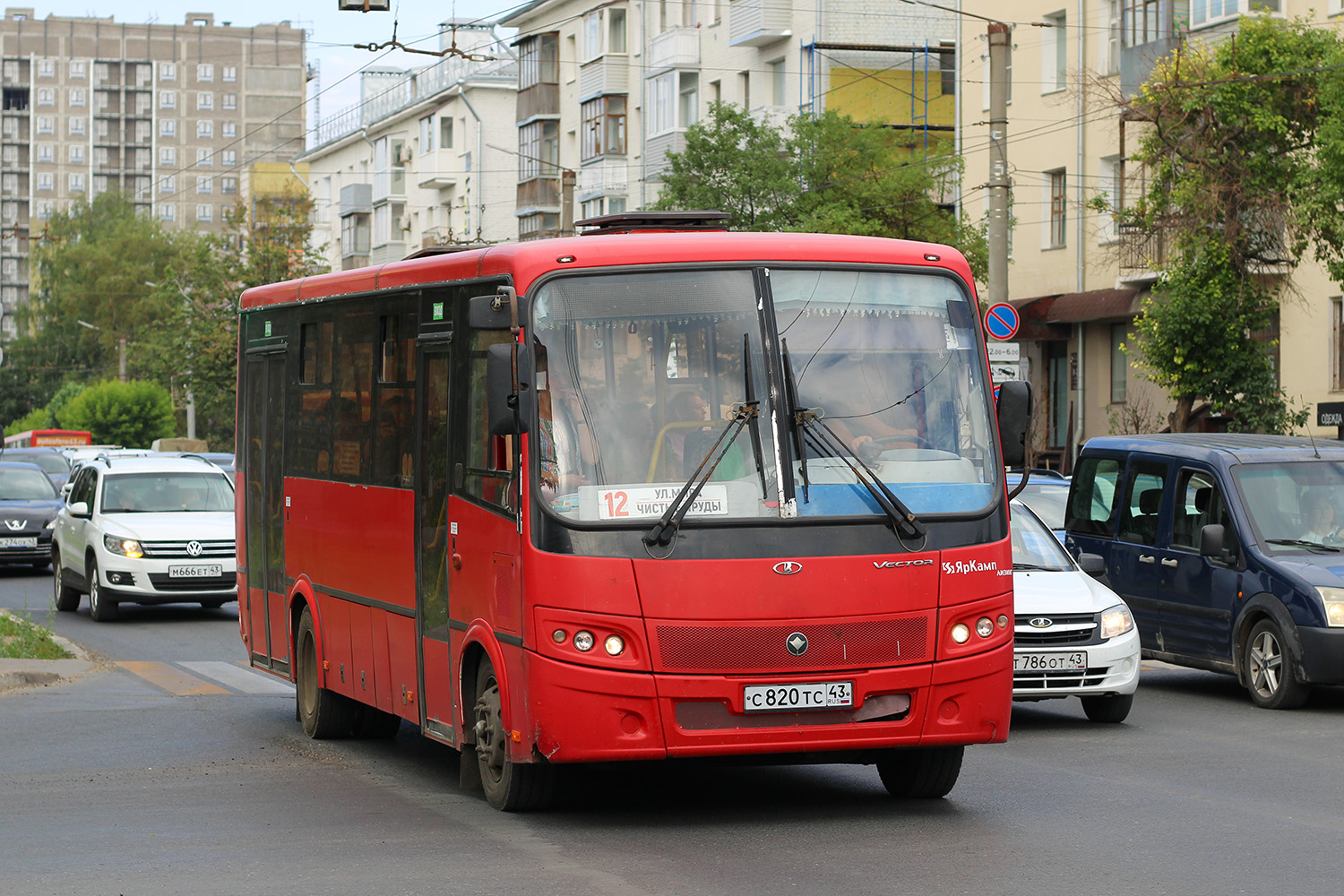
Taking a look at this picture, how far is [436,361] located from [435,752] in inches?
115

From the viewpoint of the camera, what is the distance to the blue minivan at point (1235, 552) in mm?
14336

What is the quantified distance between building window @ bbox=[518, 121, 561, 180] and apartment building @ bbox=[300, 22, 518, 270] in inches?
39.2

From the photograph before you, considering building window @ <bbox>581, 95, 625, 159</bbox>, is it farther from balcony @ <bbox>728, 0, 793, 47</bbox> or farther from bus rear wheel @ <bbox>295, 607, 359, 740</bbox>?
bus rear wheel @ <bbox>295, 607, 359, 740</bbox>

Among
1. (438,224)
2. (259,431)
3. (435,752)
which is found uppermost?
(438,224)

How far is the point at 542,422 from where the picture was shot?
28.8ft

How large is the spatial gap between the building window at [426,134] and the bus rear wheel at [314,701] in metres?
71.4

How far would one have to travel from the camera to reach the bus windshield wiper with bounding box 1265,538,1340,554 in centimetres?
1485

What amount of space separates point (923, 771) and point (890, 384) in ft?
6.42

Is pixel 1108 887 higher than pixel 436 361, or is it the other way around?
pixel 436 361

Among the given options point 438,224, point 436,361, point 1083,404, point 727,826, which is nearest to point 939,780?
point 727,826

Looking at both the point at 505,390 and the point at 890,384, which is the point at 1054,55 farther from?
the point at 505,390

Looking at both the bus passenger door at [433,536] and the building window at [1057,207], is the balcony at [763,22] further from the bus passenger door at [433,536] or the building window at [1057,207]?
the bus passenger door at [433,536]

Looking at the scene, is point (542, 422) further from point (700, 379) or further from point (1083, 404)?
point (1083, 404)

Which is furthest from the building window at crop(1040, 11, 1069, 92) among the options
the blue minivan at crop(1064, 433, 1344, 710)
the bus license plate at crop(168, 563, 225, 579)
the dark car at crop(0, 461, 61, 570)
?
the blue minivan at crop(1064, 433, 1344, 710)
